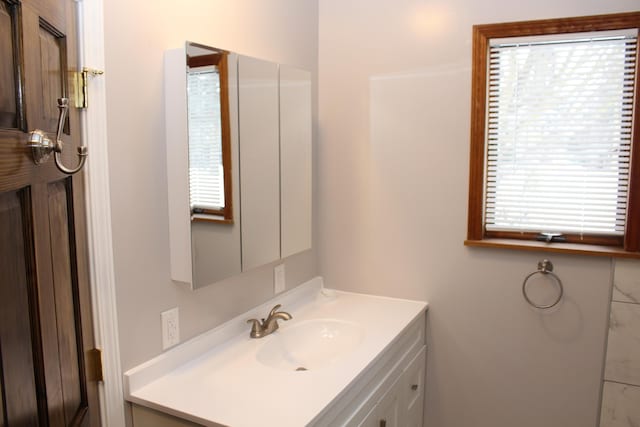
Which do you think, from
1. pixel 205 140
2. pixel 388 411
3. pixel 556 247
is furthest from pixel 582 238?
pixel 205 140

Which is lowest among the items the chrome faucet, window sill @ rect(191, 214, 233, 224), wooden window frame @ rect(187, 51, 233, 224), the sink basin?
the sink basin

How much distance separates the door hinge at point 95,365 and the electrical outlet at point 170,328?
0.22 meters

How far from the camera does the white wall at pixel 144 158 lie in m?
1.33

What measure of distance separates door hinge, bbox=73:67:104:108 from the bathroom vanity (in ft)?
2.52

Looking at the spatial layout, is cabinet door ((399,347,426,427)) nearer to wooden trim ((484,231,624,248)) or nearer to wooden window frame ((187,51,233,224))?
wooden trim ((484,231,624,248))

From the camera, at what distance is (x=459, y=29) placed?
2.06 meters

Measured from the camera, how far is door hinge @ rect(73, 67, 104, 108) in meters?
1.22

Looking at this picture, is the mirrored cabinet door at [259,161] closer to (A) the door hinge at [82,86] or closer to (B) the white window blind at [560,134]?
(A) the door hinge at [82,86]

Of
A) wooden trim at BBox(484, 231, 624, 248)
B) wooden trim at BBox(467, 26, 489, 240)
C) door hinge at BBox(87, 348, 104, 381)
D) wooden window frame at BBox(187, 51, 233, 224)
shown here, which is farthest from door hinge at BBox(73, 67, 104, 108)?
wooden trim at BBox(484, 231, 624, 248)

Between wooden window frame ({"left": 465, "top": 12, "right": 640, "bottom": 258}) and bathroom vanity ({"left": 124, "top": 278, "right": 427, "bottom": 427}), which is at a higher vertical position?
wooden window frame ({"left": 465, "top": 12, "right": 640, "bottom": 258})

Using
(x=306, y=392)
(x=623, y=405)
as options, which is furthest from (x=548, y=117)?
(x=306, y=392)

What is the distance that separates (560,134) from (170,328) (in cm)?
168

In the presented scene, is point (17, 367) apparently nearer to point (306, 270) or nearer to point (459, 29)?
point (306, 270)

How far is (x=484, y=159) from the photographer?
6.81 feet
